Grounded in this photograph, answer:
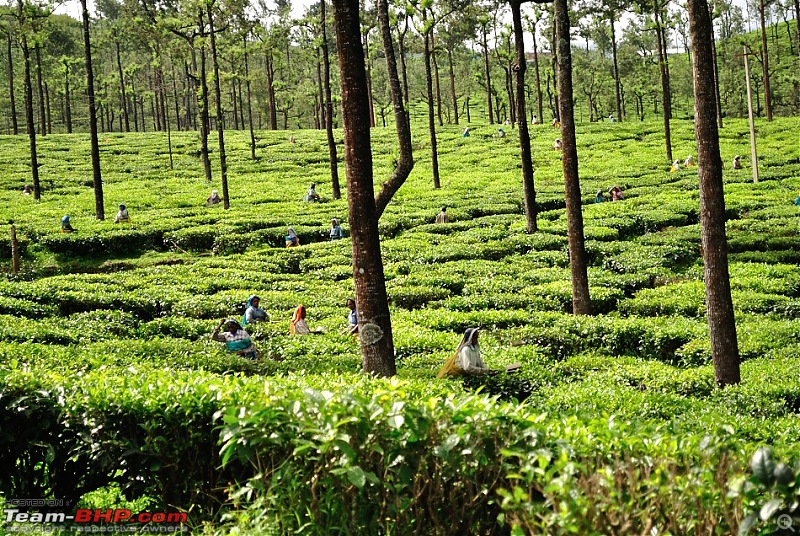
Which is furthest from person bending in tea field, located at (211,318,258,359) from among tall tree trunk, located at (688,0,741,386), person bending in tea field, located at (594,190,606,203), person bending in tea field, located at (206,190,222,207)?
person bending in tea field, located at (206,190,222,207)

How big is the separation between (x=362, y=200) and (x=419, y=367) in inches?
157

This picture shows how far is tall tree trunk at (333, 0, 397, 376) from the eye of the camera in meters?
9.88

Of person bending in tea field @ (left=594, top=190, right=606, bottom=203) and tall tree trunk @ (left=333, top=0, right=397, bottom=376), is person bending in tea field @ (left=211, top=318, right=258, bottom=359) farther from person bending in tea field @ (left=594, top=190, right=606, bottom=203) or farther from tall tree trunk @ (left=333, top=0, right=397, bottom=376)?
person bending in tea field @ (left=594, top=190, right=606, bottom=203)

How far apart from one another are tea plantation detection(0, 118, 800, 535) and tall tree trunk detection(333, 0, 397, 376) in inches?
25.3

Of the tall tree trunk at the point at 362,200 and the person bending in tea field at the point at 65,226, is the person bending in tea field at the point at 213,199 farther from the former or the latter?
the tall tree trunk at the point at 362,200

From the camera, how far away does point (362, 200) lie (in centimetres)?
1004

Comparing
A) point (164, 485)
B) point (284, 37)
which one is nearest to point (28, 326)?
point (164, 485)

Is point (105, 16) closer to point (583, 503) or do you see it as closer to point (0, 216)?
point (0, 216)

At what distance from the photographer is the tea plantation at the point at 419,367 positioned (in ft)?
15.9

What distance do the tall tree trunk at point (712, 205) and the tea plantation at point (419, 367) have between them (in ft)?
2.25

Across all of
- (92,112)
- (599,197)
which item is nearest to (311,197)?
(92,112)

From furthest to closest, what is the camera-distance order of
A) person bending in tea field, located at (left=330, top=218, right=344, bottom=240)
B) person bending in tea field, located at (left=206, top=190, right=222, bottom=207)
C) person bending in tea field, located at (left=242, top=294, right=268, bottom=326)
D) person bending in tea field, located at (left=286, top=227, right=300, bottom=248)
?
person bending in tea field, located at (left=206, top=190, right=222, bottom=207)
person bending in tea field, located at (left=330, top=218, right=344, bottom=240)
person bending in tea field, located at (left=286, top=227, right=300, bottom=248)
person bending in tea field, located at (left=242, top=294, right=268, bottom=326)

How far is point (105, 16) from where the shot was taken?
104688 millimetres

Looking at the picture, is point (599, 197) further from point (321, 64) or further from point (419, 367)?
point (321, 64)
